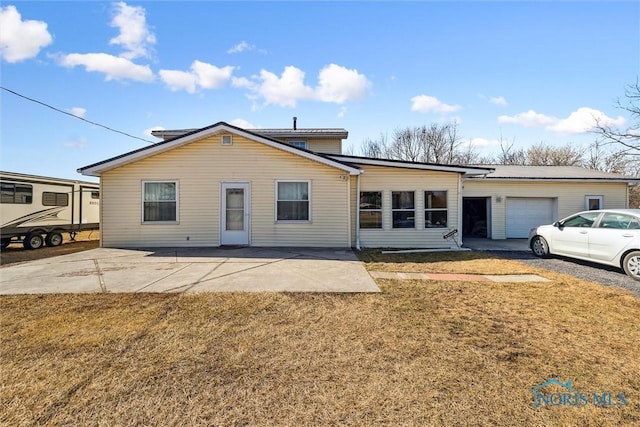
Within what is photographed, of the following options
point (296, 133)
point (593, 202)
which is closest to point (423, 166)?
point (296, 133)

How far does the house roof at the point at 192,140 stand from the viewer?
10.6 meters

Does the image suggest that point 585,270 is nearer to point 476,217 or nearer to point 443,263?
point 443,263

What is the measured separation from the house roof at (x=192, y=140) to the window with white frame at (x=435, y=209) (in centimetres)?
297

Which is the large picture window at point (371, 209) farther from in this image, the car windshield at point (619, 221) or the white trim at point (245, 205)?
the car windshield at point (619, 221)

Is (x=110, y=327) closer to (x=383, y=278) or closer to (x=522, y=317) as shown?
(x=383, y=278)

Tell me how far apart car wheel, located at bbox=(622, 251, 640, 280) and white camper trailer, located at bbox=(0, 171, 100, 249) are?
62.0 feet

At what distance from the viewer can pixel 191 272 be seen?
280 inches

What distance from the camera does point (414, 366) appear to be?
317 cm

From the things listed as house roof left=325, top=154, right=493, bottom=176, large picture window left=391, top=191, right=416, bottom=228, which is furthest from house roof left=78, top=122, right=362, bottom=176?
large picture window left=391, top=191, right=416, bottom=228

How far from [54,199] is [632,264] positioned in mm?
19243

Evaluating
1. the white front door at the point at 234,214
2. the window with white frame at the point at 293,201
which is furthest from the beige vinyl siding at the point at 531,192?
the white front door at the point at 234,214

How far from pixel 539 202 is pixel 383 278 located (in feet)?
40.1

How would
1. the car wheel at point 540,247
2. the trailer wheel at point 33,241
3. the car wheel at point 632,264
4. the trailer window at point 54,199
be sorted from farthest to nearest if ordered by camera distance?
the trailer window at point 54,199 < the trailer wheel at point 33,241 < the car wheel at point 540,247 < the car wheel at point 632,264

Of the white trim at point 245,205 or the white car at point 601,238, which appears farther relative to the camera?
the white trim at point 245,205
